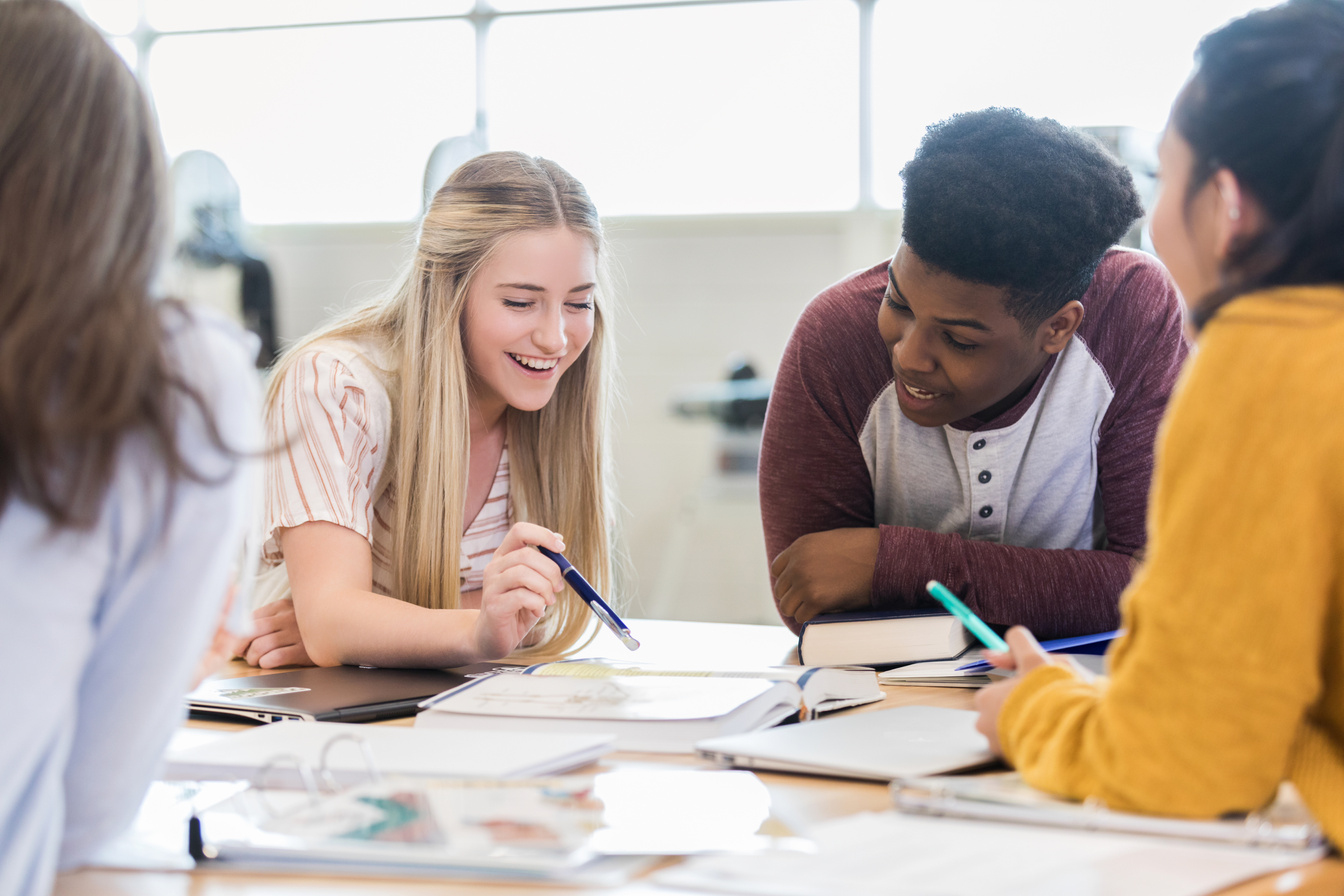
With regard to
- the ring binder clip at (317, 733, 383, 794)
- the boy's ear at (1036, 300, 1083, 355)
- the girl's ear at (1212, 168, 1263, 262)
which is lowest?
the ring binder clip at (317, 733, 383, 794)

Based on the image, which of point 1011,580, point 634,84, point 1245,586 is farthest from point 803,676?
point 634,84

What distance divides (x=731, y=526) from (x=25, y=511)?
13.1 feet

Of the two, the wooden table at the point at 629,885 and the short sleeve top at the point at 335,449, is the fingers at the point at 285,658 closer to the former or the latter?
the short sleeve top at the point at 335,449

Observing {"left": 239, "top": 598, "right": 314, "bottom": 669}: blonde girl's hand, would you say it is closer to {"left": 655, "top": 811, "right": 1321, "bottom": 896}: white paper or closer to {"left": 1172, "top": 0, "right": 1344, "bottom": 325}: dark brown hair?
{"left": 655, "top": 811, "right": 1321, "bottom": 896}: white paper

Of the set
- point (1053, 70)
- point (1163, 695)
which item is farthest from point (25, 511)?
point (1053, 70)

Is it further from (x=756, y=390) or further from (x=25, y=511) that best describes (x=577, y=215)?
(x=756, y=390)

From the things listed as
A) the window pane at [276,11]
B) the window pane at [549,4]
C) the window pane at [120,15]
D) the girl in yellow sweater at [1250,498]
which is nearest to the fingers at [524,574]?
the girl in yellow sweater at [1250,498]

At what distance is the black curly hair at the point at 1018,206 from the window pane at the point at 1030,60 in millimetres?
2314

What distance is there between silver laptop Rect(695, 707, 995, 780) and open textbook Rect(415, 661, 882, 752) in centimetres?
4

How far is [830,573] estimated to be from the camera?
1400mm

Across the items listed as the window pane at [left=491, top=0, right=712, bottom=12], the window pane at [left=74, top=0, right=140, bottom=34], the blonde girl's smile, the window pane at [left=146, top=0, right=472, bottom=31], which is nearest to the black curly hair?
the blonde girl's smile

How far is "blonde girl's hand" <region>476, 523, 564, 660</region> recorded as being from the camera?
1.21 meters

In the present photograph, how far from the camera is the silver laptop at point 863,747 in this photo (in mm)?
841

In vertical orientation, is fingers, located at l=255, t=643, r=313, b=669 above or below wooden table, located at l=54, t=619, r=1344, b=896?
below
